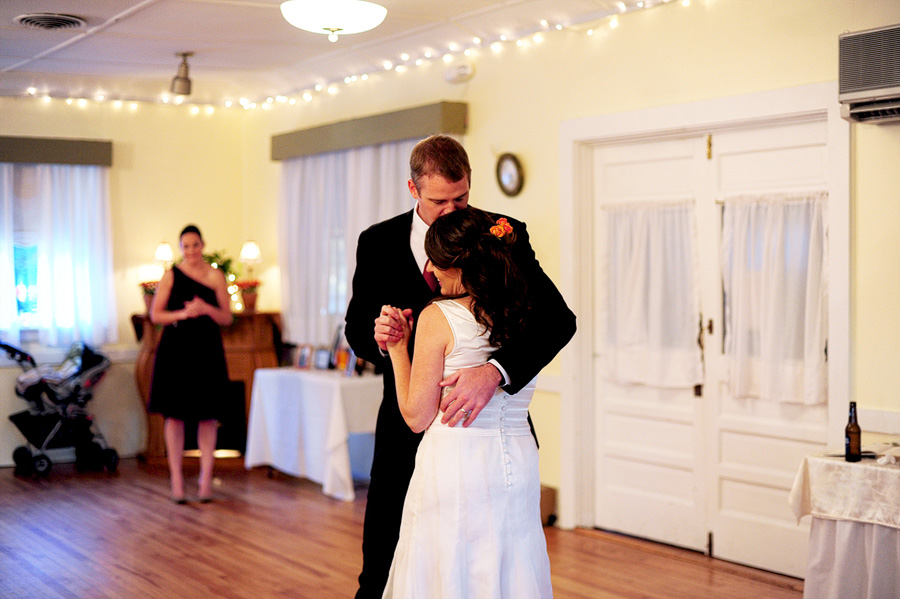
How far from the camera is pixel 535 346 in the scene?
7.50 feet

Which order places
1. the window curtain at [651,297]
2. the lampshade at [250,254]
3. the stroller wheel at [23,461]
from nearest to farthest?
1. the window curtain at [651,297]
2. the stroller wheel at [23,461]
3. the lampshade at [250,254]

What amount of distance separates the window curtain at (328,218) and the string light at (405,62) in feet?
1.67

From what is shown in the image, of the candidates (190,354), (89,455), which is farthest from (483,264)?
(89,455)

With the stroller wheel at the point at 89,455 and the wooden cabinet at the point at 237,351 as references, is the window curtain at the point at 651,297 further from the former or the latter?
the stroller wheel at the point at 89,455

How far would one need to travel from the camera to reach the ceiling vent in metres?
5.38

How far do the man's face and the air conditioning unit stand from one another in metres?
1.96

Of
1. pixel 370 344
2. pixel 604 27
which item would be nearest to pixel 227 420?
pixel 604 27

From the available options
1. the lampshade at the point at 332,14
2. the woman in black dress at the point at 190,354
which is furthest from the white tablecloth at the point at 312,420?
the lampshade at the point at 332,14

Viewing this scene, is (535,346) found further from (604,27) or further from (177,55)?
(177,55)

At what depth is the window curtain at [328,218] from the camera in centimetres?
636

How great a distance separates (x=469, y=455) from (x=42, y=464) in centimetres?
541

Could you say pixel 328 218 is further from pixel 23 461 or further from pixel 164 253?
pixel 23 461

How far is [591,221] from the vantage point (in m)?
5.20

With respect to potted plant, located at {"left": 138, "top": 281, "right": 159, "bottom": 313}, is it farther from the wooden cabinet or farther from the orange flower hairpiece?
the orange flower hairpiece
